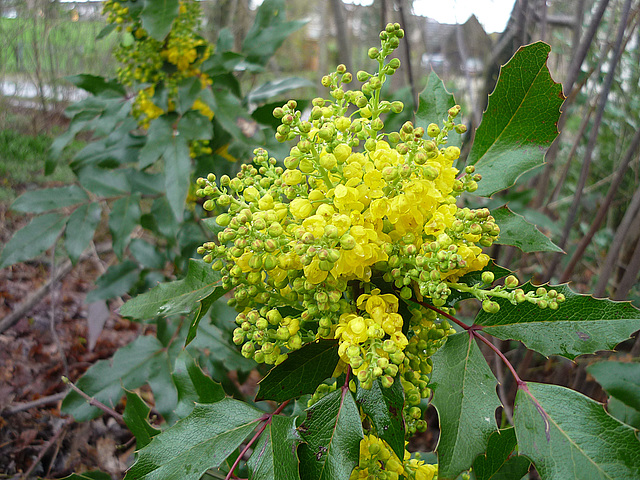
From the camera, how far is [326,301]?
73 cm

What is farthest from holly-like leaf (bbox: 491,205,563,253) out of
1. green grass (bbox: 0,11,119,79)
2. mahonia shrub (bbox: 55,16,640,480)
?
green grass (bbox: 0,11,119,79)

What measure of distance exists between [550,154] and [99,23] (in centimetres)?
379

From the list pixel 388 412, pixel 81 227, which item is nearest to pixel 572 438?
pixel 388 412

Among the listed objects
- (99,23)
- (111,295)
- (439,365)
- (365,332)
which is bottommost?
(111,295)

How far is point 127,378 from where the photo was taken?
166 centimetres

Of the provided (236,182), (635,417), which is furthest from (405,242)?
(635,417)

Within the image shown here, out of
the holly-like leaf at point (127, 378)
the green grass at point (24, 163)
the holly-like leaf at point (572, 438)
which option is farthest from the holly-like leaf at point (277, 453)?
the green grass at point (24, 163)

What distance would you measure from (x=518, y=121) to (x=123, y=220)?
1454mm

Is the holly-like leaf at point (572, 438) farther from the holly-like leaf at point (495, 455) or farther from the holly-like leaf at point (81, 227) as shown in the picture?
the holly-like leaf at point (81, 227)

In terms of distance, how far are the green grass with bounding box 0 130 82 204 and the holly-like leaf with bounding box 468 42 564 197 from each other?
4.65 meters

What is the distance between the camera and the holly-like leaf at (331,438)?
2.49ft

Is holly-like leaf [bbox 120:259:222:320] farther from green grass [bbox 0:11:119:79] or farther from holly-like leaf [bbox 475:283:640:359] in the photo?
green grass [bbox 0:11:119:79]

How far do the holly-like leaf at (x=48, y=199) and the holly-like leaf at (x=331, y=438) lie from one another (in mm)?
1496

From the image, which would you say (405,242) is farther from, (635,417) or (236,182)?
(635,417)
